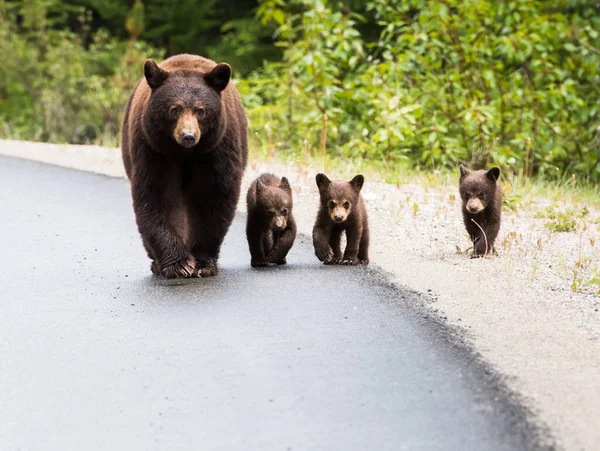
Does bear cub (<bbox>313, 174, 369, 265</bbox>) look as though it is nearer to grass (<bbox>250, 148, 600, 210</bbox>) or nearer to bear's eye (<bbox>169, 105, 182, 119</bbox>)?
bear's eye (<bbox>169, 105, 182, 119</bbox>)

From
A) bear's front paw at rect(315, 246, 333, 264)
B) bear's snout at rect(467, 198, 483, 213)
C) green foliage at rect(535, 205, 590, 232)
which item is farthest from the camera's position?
green foliage at rect(535, 205, 590, 232)

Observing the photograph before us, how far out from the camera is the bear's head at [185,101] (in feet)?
22.6

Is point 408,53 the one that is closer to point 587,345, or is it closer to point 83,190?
point 83,190

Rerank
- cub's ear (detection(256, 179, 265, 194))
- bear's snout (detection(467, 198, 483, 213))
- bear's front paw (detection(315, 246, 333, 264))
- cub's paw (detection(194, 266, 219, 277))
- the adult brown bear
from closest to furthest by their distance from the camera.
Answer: the adult brown bear < cub's paw (detection(194, 266, 219, 277)) < cub's ear (detection(256, 179, 265, 194)) < bear's front paw (detection(315, 246, 333, 264)) < bear's snout (detection(467, 198, 483, 213))

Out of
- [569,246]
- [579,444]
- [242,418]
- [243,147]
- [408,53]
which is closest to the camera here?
[579,444]

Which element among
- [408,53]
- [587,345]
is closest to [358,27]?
[408,53]

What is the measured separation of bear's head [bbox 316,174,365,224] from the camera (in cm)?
772

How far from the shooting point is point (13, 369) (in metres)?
5.72

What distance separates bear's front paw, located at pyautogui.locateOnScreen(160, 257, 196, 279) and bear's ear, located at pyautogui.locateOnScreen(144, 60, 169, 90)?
4.18 ft

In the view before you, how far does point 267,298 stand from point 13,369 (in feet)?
6.08

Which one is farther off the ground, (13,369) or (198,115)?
(198,115)

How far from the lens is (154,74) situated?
7055 mm

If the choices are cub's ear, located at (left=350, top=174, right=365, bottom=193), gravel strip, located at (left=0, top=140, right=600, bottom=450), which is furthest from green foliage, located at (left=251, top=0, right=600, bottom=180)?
cub's ear, located at (left=350, top=174, right=365, bottom=193)

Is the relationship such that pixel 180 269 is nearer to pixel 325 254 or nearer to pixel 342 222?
pixel 325 254
